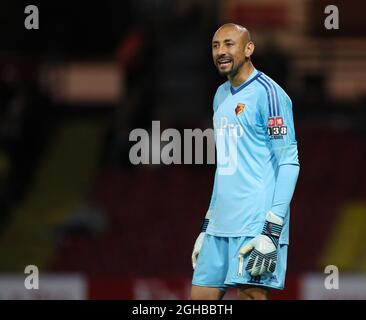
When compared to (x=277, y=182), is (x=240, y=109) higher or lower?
higher

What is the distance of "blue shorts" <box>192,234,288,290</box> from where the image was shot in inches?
238

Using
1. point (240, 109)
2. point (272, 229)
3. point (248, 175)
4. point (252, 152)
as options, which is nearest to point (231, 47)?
point (240, 109)

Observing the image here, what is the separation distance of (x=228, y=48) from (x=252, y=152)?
21.8 inches

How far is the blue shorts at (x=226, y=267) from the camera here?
604 cm

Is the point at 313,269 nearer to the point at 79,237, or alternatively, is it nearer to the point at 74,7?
the point at 79,237

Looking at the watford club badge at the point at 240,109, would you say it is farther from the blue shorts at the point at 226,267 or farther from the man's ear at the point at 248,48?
the blue shorts at the point at 226,267

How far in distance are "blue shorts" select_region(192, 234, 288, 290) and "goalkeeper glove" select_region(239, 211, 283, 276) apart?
0.09 metres

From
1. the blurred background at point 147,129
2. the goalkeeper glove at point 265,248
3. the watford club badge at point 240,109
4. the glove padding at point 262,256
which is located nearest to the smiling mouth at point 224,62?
the watford club badge at point 240,109

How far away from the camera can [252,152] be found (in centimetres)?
612

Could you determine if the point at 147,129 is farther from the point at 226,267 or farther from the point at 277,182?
the point at 277,182

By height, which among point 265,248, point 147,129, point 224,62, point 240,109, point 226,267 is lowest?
point 226,267

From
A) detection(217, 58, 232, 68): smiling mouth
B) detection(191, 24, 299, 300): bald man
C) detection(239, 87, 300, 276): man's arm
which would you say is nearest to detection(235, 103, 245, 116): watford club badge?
detection(191, 24, 299, 300): bald man

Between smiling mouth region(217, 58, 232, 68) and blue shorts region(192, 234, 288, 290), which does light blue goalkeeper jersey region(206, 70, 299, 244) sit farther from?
smiling mouth region(217, 58, 232, 68)
